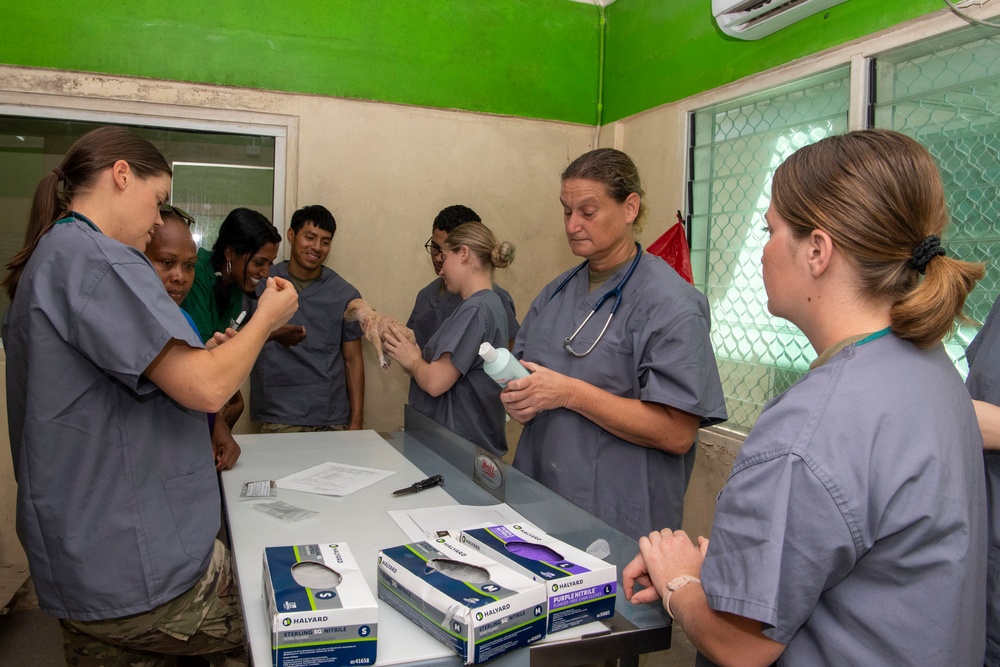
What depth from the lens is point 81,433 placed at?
134cm

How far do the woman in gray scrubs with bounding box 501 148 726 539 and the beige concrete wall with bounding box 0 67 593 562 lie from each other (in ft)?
6.26

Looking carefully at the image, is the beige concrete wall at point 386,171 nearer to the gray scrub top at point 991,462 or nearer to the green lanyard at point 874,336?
the gray scrub top at point 991,462

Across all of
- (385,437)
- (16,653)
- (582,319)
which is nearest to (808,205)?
(582,319)

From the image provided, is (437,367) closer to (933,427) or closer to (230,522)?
(230,522)

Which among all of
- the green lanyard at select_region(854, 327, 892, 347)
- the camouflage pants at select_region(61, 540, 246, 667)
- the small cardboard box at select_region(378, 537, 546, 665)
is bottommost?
the camouflage pants at select_region(61, 540, 246, 667)

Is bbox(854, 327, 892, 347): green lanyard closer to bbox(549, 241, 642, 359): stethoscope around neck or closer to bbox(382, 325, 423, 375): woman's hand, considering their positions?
bbox(549, 241, 642, 359): stethoscope around neck

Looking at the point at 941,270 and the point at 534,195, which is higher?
the point at 534,195

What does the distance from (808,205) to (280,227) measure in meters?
3.10

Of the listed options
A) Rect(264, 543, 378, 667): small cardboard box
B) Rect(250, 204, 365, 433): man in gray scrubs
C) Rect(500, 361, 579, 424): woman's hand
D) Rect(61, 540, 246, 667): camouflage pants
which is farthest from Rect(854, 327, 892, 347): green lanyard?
Rect(250, 204, 365, 433): man in gray scrubs

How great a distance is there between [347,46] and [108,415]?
2.82 m

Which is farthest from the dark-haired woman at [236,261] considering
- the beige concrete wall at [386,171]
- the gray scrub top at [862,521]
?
the gray scrub top at [862,521]

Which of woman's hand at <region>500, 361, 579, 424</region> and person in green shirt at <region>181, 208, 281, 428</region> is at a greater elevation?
person in green shirt at <region>181, 208, 281, 428</region>

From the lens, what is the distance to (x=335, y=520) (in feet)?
5.68

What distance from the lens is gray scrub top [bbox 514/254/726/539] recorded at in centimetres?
177
